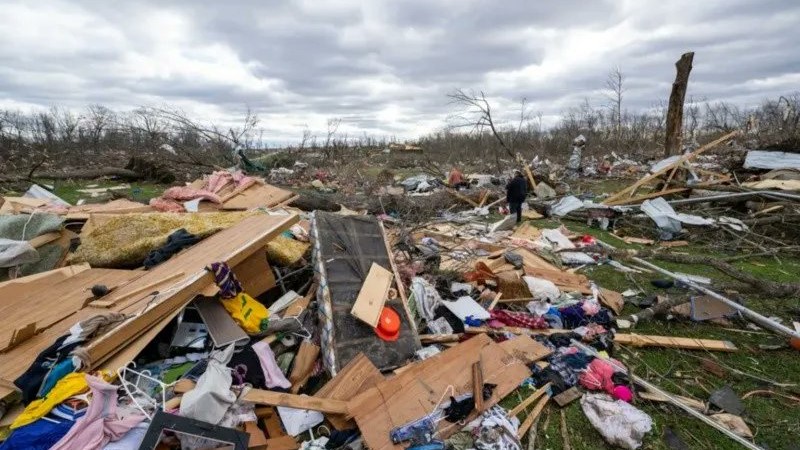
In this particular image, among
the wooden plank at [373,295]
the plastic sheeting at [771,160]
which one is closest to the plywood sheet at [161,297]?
the wooden plank at [373,295]

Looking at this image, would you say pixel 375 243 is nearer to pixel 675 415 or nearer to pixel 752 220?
pixel 675 415

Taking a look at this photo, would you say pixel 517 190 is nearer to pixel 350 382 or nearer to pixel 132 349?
pixel 350 382

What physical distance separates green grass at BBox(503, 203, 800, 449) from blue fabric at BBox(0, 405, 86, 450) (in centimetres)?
294

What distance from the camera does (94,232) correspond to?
202 inches

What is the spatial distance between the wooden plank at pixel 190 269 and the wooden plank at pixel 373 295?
3.50 feet

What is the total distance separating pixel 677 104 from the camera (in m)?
12.0

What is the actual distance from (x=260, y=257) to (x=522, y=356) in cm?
267

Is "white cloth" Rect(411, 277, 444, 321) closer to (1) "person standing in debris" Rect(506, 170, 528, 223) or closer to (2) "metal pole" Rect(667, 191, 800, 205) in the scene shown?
(1) "person standing in debris" Rect(506, 170, 528, 223)

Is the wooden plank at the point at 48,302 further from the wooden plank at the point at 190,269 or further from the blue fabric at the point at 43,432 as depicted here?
the blue fabric at the point at 43,432

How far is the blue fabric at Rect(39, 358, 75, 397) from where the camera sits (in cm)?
275

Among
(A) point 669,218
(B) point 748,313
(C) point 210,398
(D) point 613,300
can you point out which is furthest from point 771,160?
(C) point 210,398

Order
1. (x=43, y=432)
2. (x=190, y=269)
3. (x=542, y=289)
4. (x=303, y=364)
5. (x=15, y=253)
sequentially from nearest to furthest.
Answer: (x=43, y=432), (x=303, y=364), (x=190, y=269), (x=15, y=253), (x=542, y=289)

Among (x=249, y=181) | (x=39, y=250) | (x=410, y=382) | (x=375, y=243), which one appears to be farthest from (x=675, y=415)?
(x=249, y=181)

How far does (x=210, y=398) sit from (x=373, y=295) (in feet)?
5.59
